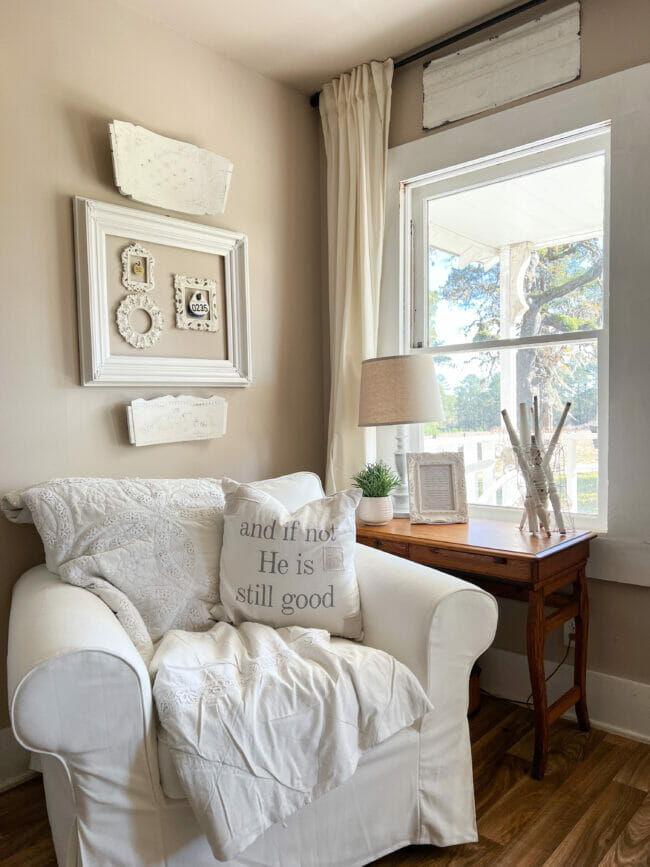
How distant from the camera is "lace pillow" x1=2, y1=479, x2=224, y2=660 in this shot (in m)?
1.66

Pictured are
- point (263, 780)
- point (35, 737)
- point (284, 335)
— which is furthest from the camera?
point (284, 335)

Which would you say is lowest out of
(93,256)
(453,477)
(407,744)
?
(407,744)

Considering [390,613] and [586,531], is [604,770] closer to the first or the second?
[586,531]

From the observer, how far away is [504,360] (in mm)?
2428

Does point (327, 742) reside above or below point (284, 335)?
below

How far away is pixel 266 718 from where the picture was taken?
4.26 feet

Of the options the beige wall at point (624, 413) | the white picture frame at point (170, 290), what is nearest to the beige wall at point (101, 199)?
the white picture frame at point (170, 290)

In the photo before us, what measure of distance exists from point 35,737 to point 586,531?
1.71 m

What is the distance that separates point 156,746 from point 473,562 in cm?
107

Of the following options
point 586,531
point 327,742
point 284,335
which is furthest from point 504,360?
point 327,742

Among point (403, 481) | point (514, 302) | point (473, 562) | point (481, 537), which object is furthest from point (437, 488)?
point (514, 302)

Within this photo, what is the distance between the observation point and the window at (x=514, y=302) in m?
2.21

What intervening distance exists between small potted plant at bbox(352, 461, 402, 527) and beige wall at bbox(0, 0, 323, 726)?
1.61ft

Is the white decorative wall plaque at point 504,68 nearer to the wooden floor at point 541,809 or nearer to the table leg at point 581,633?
the table leg at point 581,633
